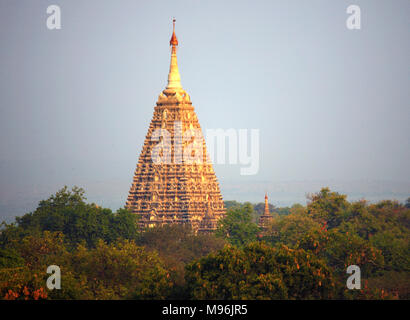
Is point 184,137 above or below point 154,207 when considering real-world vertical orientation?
above

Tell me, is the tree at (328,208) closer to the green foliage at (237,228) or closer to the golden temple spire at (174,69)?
the green foliage at (237,228)

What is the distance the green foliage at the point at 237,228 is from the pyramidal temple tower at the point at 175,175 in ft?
26.9

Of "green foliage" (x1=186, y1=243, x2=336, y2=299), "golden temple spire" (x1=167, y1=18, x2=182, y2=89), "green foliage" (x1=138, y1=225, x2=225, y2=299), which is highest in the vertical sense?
"golden temple spire" (x1=167, y1=18, x2=182, y2=89)

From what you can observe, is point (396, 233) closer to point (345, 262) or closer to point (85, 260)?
point (345, 262)

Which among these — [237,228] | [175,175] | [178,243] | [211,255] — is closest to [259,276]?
[211,255]

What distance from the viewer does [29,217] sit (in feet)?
355

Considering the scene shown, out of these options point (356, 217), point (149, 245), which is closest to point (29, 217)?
point (149, 245)

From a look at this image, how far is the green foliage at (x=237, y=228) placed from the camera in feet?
369

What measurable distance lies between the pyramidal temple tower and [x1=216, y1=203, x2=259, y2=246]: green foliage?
8.21 m

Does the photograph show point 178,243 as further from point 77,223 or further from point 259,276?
point 259,276

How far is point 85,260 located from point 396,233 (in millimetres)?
44005

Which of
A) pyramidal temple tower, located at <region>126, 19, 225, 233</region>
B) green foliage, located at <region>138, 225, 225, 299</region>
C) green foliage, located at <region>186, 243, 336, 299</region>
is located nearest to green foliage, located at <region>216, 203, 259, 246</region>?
green foliage, located at <region>138, 225, 225, 299</region>

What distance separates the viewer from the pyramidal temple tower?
417 feet

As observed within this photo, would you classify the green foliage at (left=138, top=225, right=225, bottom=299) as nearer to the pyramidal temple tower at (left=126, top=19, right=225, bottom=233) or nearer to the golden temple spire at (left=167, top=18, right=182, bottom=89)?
the pyramidal temple tower at (left=126, top=19, right=225, bottom=233)
